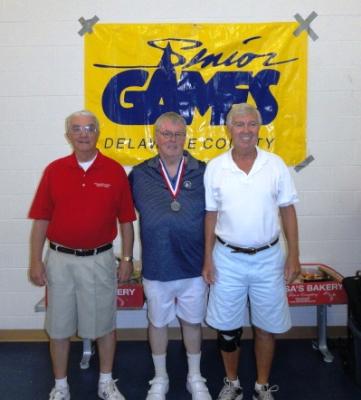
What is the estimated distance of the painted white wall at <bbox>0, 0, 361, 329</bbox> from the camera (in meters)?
2.79

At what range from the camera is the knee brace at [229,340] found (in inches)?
84.6

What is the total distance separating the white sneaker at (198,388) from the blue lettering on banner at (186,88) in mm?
1693

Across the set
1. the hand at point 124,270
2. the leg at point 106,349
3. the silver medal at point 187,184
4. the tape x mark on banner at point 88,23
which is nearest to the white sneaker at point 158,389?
the leg at point 106,349

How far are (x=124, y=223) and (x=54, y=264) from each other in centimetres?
42

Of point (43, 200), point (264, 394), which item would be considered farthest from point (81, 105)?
point (264, 394)

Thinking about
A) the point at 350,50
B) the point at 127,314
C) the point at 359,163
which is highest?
the point at 350,50

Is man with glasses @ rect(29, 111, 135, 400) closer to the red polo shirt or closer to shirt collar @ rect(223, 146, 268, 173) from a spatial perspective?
the red polo shirt

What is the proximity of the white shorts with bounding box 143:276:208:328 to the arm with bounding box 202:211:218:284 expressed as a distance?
8cm

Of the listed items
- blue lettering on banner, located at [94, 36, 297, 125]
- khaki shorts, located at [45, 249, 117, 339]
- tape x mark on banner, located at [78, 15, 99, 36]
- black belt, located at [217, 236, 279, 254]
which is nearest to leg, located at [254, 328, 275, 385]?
black belt, located at [217, 236, 279, 254]

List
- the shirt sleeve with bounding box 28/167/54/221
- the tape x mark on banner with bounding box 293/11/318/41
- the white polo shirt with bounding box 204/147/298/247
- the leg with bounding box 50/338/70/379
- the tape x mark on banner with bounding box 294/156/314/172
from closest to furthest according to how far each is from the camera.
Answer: the white polo shirt with bounding box 204/147/298/247 < the shirt sleeve with bounding box 28/167/54/221 < the leg with bounding box 50/338/70/379 < the tape x mark on banner with bounding box 293/11/318/41 < the tape x mark on banner with bounding box 294/156/314/172

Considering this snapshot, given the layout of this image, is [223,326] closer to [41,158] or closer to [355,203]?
[355,203]

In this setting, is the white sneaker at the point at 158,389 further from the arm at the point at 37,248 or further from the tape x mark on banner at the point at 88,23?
the tape x mark on banner at the point at 88,23

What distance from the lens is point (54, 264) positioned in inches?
82.4

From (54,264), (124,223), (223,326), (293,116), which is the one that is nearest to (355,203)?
(293,116)
